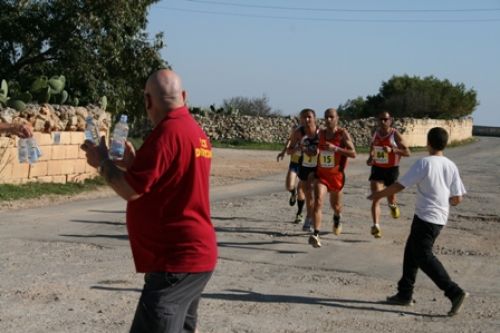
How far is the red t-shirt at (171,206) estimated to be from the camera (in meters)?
3.95

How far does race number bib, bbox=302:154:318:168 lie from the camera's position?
441 inches

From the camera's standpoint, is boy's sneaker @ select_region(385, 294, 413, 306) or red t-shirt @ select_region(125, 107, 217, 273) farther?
boy's sneaker @ select_region(385, 294, 413, 306)

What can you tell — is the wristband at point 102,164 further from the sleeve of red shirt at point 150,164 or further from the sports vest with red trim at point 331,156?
the sports vest with red trim at point 331,156

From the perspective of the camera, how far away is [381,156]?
11570 mm

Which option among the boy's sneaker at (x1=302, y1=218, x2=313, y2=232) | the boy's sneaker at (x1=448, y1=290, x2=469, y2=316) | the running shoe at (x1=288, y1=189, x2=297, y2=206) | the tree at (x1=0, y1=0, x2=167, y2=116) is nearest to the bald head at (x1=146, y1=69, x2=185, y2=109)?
the boy's sneaker at (x1=448, y1=290, x2=469, y2=316)

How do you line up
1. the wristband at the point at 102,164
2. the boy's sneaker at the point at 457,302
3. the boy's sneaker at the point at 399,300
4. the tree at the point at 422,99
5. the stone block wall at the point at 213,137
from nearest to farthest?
the wristband at the point at 102,164
the boy's sneaker at the point at 457,302
the boy's sneaker at the point at 399,300
the stone block wall at the point at 213,137
the tree at the point at 422,99

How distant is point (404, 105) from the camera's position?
67.2 m

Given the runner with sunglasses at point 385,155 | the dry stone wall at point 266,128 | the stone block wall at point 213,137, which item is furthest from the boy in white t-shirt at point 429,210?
the dry stone wall at point 266,128

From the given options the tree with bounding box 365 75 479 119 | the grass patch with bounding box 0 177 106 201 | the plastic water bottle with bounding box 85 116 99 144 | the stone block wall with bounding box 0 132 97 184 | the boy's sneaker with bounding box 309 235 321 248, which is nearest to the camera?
the plastic water bottle with bounding box 85 116 99 144

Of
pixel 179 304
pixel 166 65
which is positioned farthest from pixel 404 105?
pixel 179 304

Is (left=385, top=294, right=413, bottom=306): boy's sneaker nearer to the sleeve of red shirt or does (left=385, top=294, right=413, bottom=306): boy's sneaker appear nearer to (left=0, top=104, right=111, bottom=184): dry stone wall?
the sleeve of red shirt

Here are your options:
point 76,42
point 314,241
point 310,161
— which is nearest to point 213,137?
point 76,42

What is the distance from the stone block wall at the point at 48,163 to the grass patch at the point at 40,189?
0.55ft

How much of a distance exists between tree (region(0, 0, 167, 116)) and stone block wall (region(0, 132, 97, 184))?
6308mm
